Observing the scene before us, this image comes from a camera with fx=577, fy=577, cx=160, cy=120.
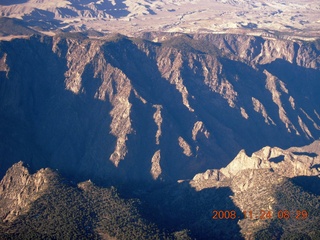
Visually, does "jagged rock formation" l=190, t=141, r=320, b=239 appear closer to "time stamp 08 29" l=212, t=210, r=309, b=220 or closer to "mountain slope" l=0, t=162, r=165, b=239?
"time stamp 08 29" l=212, t=210, r=309, b=220

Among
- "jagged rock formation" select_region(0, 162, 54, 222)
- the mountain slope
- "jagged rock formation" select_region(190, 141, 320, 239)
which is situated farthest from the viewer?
"jagged rock formation" select_region(0, 162, 54, 222)

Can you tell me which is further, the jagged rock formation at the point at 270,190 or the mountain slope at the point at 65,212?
the jagged rock formation at the point at 270,190

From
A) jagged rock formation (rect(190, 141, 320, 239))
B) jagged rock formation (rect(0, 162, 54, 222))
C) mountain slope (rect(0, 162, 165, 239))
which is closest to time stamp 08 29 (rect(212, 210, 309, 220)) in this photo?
jagged rock formation (rect(190, 141, 320, 239))

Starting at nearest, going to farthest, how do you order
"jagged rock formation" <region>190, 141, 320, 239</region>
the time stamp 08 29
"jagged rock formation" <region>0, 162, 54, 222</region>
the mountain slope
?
the mountain slope
"jagged rock formation" <region>190, 141, 320, 239</region>
the time stamp 08 29
"jagged rock formation" <region>0, 162, 54, 222</region>

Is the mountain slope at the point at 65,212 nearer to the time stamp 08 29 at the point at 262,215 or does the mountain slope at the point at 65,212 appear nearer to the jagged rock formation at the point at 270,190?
the time stamp 08 29 at the point at 262,215

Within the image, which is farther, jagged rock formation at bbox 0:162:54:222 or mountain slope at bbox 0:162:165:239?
jagged rock formation at bbox 0:162:54:222

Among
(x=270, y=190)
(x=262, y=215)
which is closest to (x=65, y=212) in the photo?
(x=262, y=215)

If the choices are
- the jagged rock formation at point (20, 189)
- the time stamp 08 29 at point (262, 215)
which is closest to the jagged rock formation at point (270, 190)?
the time stamp 08 29 at point (262, 215)

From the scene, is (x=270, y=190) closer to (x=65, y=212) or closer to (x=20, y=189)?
(x=65, y=212)

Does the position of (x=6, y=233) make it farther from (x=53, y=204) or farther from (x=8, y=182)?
(x=8, y=182)
